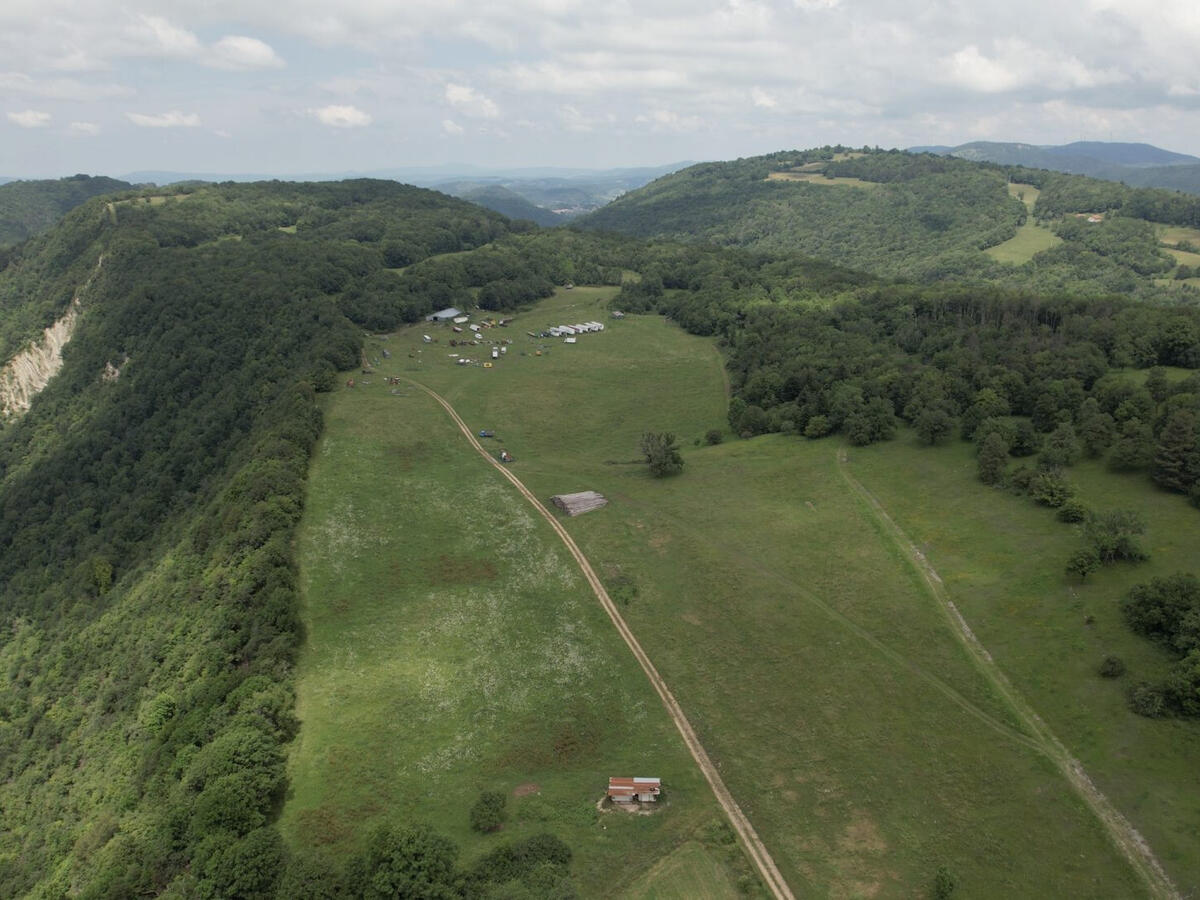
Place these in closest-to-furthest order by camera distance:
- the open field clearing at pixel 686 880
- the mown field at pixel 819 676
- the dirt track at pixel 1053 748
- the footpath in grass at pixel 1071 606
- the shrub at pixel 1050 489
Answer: the open field clearing at pixel 686 880 < the dirt track at pixel 1053 748 < the mown field at pixel 819 676 < the footpath in grass at pixel 1071 606 < the shrub at pixel 1050 489

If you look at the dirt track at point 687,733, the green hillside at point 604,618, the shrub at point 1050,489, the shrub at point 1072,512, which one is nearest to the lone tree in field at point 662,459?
the green hillside at point 604,618

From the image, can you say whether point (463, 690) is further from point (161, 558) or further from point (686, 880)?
point (161, 558)

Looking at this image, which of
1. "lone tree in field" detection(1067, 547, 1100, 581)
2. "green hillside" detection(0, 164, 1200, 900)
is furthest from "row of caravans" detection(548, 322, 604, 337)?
"lone tree in field" detection(1067, 547, 1100, 581)

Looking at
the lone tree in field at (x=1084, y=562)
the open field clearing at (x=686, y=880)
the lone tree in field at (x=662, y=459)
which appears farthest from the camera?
the lone tree in field at (x=662, y=459)

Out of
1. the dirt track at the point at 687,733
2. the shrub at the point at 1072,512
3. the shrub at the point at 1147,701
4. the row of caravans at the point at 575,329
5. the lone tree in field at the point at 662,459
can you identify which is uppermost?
the row of caravans at the point at 575,329

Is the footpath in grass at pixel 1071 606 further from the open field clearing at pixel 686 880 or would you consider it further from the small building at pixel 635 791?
the small building at pixel 635 791

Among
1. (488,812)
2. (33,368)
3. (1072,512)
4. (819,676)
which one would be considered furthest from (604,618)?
(33,368)

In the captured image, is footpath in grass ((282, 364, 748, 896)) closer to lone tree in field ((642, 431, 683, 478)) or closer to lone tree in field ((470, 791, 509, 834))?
lone tree in field ((470, 791, 509, 834))
